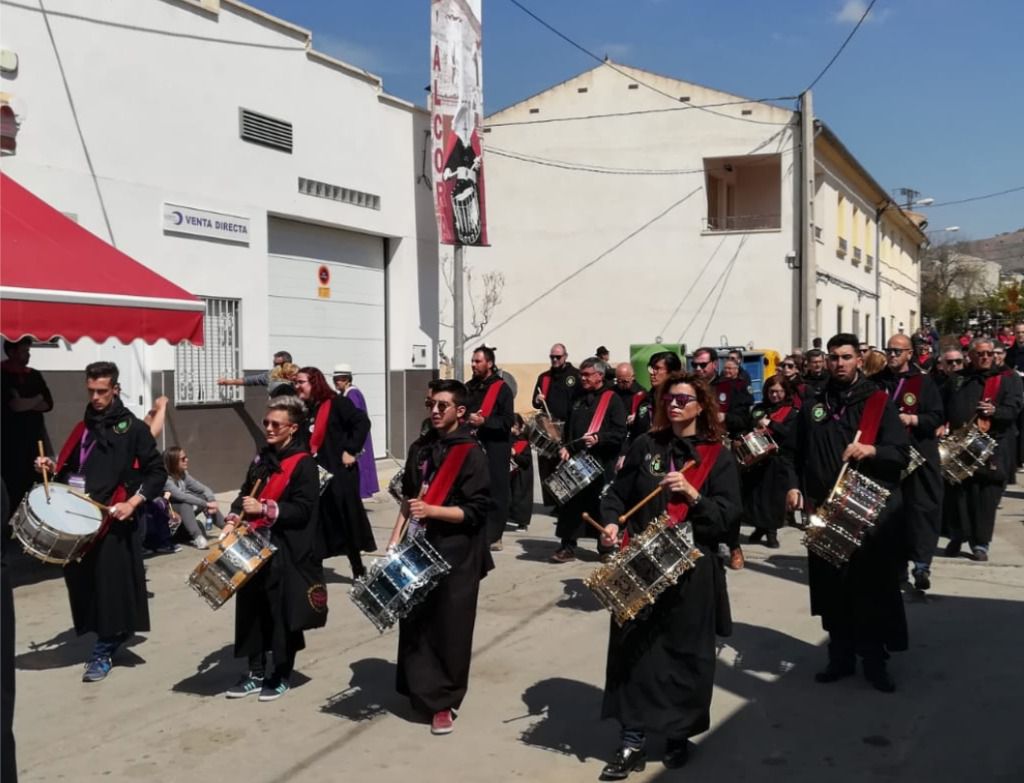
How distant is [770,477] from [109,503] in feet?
20.9

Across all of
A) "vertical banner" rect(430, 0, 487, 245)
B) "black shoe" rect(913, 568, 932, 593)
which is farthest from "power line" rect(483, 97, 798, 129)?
"black shoe" rect(913, 568, 932, 593)

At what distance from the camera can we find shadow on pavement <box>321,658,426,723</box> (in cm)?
573

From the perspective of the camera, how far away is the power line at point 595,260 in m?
27.3

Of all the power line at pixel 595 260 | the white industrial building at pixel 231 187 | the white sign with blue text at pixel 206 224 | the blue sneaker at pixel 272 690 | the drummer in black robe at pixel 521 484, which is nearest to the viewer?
the blue sneaker at pixel 272 690

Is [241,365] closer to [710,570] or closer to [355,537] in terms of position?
[355,537]

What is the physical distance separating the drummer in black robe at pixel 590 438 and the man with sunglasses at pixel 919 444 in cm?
228

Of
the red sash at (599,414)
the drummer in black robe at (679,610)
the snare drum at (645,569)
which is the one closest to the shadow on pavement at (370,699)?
the drummer in black robe at (679,610)

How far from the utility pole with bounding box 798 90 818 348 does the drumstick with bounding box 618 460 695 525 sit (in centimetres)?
1836

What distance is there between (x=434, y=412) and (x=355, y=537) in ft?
10.9

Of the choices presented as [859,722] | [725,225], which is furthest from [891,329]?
[859,722]

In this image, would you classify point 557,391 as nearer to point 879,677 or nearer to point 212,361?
point 212,361

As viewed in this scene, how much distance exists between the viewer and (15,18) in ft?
34.1

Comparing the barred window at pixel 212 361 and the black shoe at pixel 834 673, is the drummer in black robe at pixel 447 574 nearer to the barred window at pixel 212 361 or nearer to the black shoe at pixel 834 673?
the black shoe at pixel 834 673

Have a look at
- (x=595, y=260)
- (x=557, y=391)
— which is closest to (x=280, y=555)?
(x=557, y=391)
